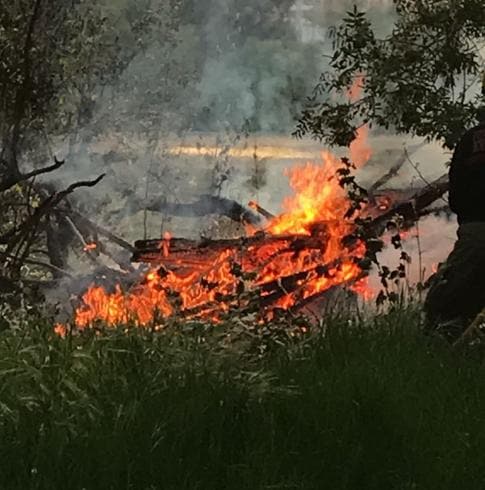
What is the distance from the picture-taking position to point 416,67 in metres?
7.63

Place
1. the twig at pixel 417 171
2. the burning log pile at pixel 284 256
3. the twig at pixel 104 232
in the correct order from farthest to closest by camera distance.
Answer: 1. the twig at pixel 104 232
2. the twig at pixel 417 171
3. the burning log pile at pixel 284 256

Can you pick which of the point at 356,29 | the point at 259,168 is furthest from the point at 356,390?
the point at 259,168

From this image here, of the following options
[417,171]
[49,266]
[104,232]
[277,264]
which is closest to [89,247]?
[104,232]

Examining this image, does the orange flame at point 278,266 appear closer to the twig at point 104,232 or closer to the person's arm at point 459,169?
the twig at point 104,232

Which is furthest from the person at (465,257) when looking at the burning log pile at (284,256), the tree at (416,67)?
the tree at (416,67)

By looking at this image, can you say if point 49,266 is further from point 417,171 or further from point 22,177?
point 417,171

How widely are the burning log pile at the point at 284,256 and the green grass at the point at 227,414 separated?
230cm

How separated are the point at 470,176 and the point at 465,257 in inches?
19.9

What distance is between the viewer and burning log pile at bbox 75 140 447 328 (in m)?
7.79

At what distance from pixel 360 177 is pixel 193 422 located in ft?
18.6

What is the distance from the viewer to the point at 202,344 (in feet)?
16.3

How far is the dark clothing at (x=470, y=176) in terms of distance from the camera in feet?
19.2

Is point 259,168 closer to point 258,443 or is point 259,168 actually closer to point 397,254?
point 397,254

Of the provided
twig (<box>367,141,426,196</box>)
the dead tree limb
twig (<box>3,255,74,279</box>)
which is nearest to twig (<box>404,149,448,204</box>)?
twig (<box>367,141,426,196</box>)
